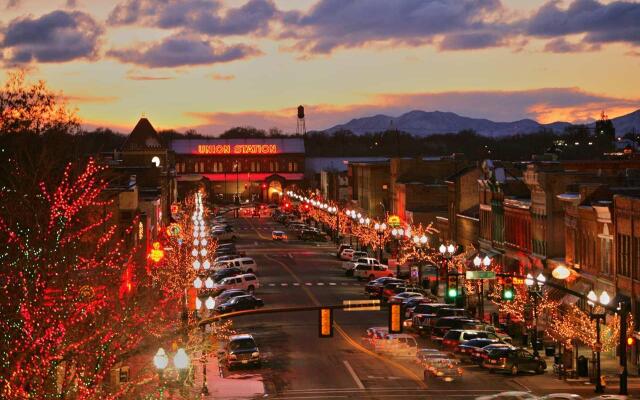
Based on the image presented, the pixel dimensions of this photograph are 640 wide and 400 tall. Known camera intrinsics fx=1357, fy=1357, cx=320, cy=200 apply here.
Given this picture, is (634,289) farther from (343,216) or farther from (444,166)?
(343,216)

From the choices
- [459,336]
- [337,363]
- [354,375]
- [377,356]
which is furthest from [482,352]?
[337,363]

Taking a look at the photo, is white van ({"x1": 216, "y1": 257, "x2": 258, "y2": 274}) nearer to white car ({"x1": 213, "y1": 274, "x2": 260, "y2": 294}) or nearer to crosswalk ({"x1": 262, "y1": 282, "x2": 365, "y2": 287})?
crosswalk ({"x1": 262, "y1": 282, "x2": 365, "y2": 287})

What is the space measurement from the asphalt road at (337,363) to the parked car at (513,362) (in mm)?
409

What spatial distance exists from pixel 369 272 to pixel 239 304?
24.9m

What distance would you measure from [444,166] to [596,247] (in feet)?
254

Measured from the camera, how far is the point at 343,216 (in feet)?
521

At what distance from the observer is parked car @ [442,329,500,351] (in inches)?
2400

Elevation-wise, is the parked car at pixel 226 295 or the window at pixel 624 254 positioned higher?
the window at pixel 624 254

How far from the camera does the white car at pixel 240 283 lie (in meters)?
89.7

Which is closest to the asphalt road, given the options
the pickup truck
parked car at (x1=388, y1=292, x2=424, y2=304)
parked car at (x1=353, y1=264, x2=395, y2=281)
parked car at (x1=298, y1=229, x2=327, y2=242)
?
parked car at (x1=388, y1=292, x2=424, y2=304)

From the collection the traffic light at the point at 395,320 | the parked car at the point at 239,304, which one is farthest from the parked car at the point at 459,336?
the parked car at the point at 239,304

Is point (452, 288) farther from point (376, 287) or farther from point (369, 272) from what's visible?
point (369, 272)

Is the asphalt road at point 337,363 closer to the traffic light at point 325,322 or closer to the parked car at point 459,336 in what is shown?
the parked car at point 459,336

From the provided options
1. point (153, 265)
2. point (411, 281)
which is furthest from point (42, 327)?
point (411, 281)
